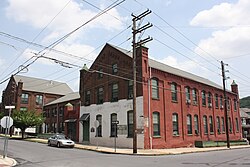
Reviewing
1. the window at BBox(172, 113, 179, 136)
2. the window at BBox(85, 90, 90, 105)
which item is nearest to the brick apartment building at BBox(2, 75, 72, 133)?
the window at BBox(85, 90, 90, 105)

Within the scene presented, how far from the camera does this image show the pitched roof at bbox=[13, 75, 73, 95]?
64.7 metres

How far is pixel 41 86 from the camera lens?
67.5 meters

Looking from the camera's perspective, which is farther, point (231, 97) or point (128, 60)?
point (231, 97)

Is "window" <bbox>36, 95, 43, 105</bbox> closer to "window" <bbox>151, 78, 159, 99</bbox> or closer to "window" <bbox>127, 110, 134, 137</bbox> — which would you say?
"window" <bbox>127, 110, 134, 137</bbox>

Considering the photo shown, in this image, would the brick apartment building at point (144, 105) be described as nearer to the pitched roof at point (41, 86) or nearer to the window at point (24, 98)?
the window at point (24, 98)

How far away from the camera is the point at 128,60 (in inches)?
1147

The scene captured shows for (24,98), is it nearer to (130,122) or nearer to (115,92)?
(115,92)

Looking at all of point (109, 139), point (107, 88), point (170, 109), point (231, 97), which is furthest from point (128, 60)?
point (231, 97)

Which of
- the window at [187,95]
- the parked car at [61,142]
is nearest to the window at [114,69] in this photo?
the parked car at [61,142]

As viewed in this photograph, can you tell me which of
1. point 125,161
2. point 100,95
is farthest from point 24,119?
point 125,161

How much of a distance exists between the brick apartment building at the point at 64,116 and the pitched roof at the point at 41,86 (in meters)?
9.43

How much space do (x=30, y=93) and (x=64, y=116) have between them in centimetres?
2706

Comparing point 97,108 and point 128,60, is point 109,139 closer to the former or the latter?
point 97,108

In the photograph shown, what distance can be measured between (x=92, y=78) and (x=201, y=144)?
1597cm
